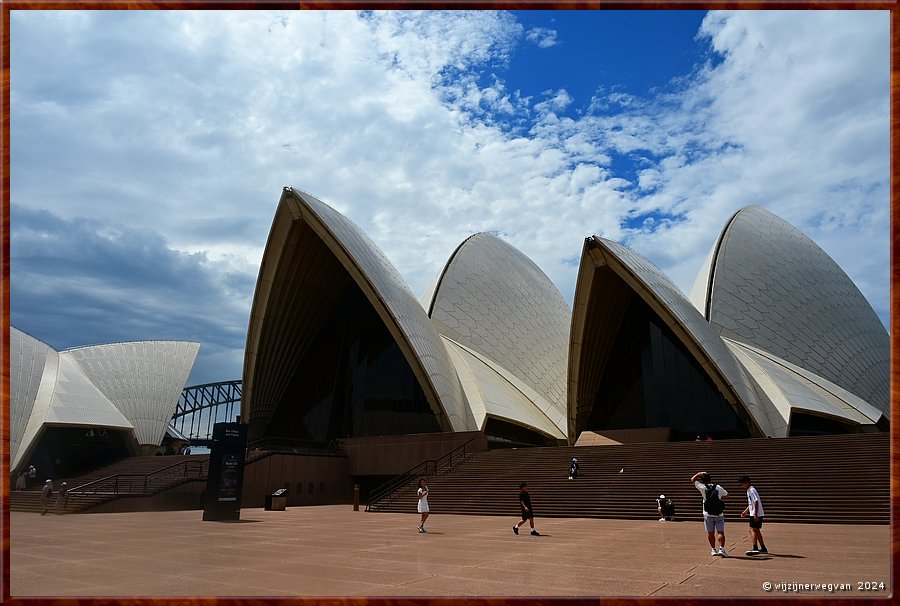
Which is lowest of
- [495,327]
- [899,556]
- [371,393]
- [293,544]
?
[293,544]

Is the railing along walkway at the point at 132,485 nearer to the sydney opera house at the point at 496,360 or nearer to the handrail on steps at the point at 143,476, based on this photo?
the handrail on steps at the point at 143,476

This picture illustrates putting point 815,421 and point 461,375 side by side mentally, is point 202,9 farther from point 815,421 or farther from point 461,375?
point 815,421

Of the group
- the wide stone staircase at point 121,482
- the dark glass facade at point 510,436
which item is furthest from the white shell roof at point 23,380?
the dark glass facade at point 510,436

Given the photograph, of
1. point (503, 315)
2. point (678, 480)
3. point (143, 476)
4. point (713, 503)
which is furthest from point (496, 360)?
point (713, 503)

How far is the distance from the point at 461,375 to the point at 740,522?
17.2 metres

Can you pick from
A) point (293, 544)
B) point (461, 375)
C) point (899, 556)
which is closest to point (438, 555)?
point (293, 544)

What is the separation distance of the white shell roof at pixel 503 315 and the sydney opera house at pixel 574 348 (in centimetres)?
12

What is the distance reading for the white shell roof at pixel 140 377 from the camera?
113 ft

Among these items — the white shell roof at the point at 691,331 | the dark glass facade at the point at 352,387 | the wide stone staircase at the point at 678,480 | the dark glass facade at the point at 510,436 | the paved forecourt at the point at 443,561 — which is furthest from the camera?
the dark glass facade at the point at 352,387

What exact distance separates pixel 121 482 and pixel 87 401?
648 centimetres

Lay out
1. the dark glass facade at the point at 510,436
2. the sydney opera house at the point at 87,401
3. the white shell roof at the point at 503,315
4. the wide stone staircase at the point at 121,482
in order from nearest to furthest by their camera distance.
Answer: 1. the wide stone staircase at the point at 121,482
2. the sydney opera house at the point at 87,401
3. the dark glass facade at the point at 510,436
4. the white shell roof at the point at 503,315

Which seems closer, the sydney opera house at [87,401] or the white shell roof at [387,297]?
the white shell roof at [387,297]

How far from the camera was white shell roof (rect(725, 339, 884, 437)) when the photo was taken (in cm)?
2559

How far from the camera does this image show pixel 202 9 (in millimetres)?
4316
